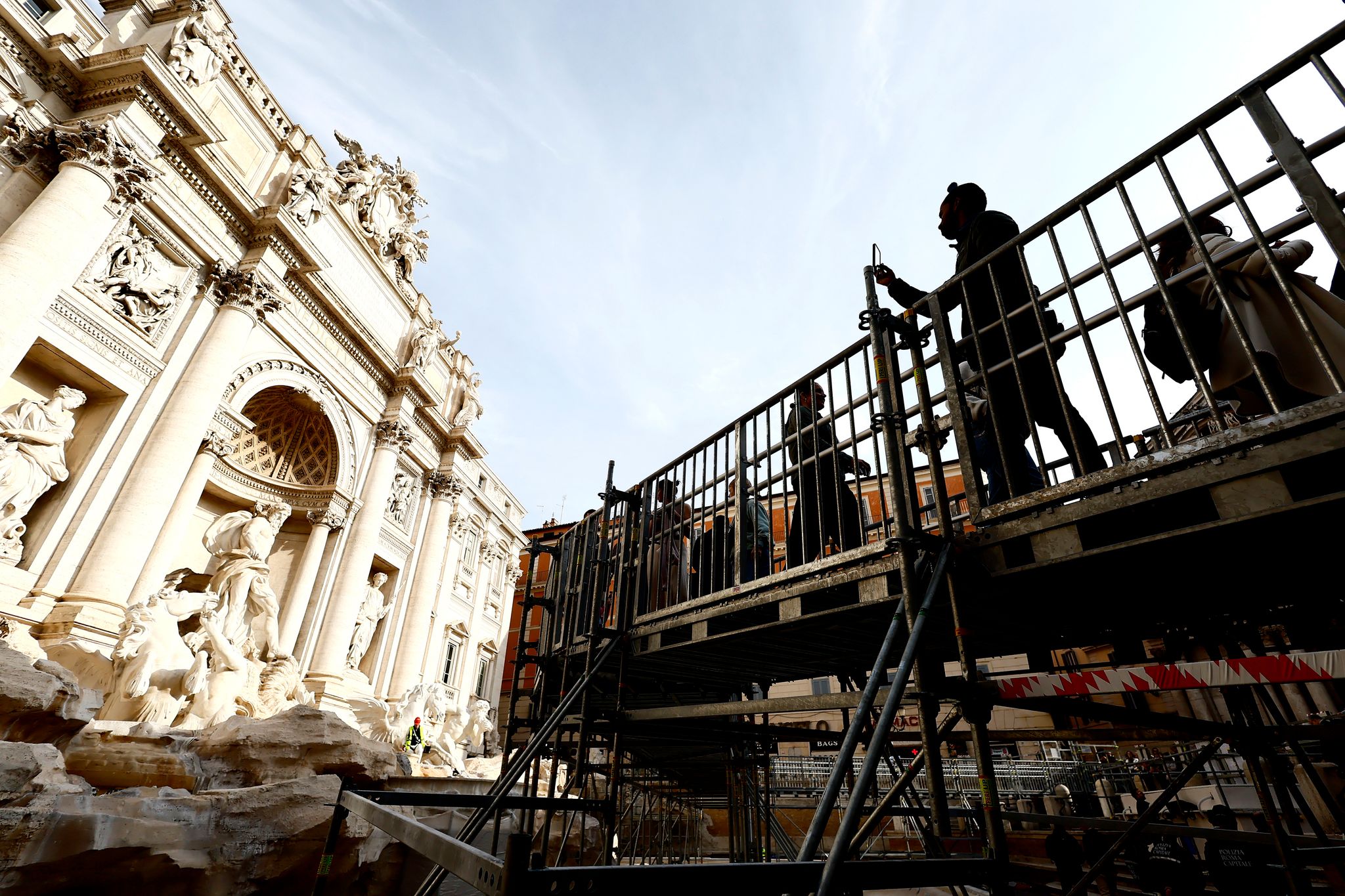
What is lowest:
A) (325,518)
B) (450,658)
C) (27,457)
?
(450,658)

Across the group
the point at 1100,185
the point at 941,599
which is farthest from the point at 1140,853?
the point at 1100,185

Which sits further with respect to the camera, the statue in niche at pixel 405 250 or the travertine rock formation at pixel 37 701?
the statue in niche at pixel 405 250

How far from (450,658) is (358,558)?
9.01 meters

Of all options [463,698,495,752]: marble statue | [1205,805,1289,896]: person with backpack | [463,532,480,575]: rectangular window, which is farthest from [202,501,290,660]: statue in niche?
[1205,805,1289,896]: person with backpack

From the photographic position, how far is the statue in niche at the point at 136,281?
11.8 metres

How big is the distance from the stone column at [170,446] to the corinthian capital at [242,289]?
0.6 inches

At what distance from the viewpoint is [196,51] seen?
13805 mm

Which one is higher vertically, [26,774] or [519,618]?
[519,618]

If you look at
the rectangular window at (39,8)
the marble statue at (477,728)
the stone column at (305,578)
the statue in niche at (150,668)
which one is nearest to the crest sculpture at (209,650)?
the statue in niche at (150,668)

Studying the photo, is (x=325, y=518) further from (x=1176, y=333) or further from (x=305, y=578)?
(x=1176, y=333)

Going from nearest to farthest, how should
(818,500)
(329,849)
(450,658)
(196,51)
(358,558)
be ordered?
(329,849), (818,500), (196,51), (358,558), (450,658)

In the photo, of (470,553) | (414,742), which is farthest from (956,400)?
(470,553)

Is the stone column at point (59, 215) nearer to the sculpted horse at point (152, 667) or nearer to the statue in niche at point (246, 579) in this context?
the sculpted horse at point (152, 667)

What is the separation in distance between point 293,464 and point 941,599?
19.2m
